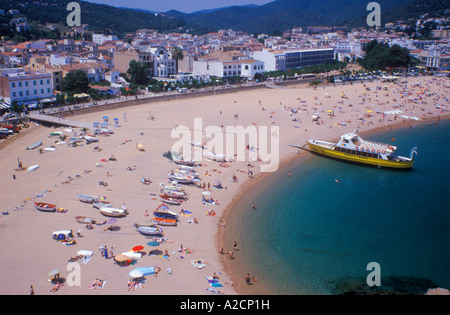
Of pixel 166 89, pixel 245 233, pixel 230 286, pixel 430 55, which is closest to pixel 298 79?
pixel 166 89

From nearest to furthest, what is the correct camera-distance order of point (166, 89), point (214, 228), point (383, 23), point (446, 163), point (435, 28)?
point (214, 228), point (446, 163), point (166, 89), point (435, 28), point (383, 23)

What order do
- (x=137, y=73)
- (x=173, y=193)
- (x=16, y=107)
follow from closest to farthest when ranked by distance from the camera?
1. (x=173, y=193)
2. (x=16, y=107)
3. (x=137, y=73)

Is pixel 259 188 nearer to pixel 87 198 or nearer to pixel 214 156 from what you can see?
pixel 214 156

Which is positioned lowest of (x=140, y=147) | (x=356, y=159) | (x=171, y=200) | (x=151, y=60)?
(x=171, y=200)

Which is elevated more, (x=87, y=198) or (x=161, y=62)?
(x=161, y=62)

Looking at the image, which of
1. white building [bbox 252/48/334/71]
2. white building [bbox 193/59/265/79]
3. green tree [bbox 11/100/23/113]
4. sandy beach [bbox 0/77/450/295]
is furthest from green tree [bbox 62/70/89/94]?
white building [bbox 252/48/334/71]

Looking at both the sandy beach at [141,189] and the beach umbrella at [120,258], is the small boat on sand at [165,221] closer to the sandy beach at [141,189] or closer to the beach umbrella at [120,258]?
A: the sandy beach at [141,189]

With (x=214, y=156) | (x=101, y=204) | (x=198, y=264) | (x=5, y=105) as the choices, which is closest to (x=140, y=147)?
(x=214, y=156)

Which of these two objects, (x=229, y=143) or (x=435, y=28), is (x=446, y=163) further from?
(x=435, y=28)
